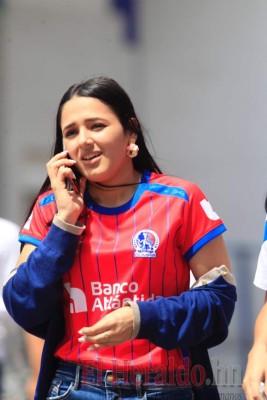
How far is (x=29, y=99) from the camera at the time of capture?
3.53 m

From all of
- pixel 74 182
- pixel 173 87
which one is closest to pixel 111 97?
pixel 74 182

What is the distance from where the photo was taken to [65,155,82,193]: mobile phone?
2.16 m

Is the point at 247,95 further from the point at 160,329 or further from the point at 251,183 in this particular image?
the point at 160,329

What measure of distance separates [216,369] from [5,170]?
4.26 feet

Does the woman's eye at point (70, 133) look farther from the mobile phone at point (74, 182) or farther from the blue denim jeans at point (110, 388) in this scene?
the blue denim jeans at point (110, 388)

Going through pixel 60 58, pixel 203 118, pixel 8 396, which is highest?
pixel 60 58

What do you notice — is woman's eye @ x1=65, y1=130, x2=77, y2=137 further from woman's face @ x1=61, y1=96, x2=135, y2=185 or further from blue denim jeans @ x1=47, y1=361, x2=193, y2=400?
blue denim jeans @ x1=47, y1=361, x2=193, y2=400

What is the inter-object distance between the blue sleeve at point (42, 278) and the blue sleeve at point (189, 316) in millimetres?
250

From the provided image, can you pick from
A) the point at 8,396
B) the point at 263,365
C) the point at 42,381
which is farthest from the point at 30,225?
the point at 8,396

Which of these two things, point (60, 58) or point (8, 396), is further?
point (60, 58)

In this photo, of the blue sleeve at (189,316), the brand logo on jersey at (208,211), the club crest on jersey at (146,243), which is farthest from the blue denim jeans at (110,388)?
the brand logo on jersey at (208,211)

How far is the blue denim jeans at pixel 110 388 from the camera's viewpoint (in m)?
2.00

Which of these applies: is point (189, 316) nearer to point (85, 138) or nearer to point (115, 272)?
point (115, 272)

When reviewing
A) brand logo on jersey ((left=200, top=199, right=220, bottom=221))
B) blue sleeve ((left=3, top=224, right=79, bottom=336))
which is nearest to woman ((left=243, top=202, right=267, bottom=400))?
brand logo on jersey ((left=200, top=199, right=220, bottom=221))
